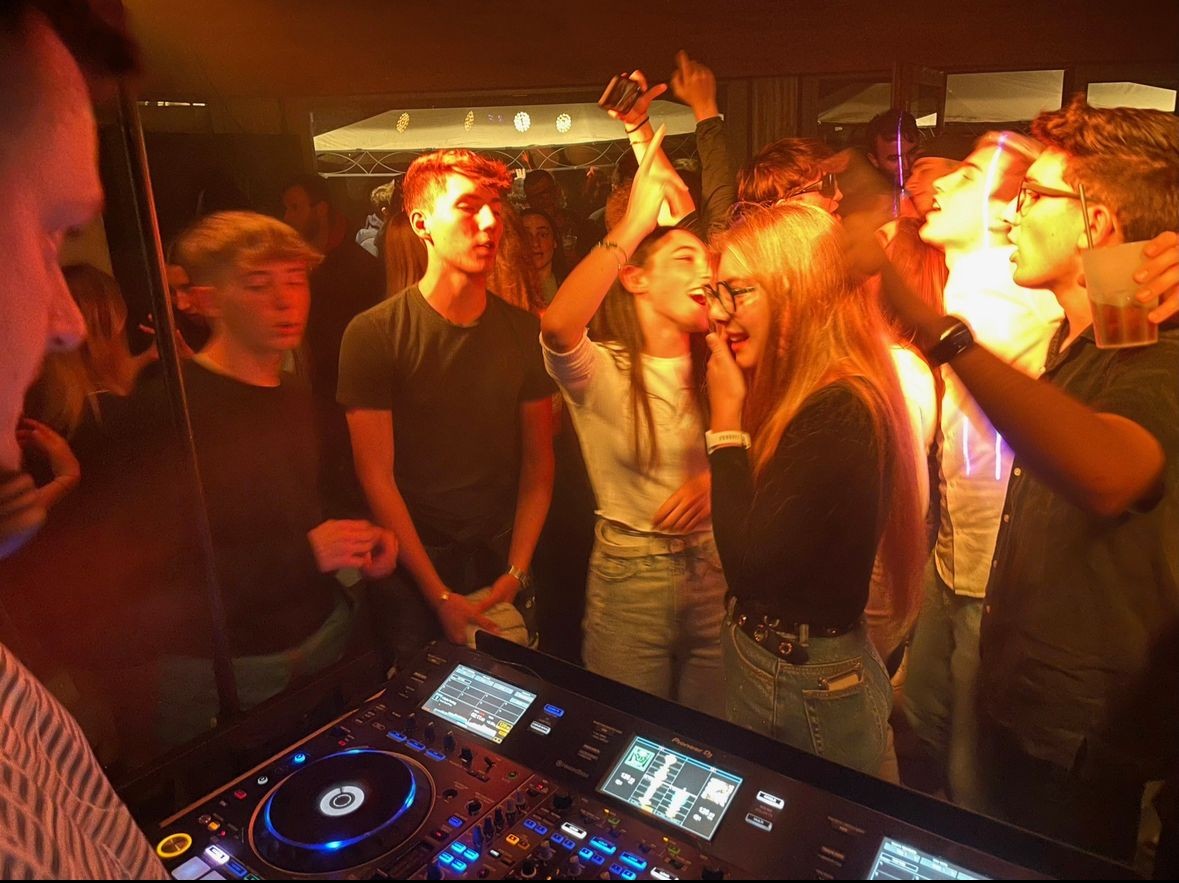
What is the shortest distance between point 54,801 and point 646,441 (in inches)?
34.7

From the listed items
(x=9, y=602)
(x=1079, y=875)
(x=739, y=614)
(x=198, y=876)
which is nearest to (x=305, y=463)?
(x=9, y=602)

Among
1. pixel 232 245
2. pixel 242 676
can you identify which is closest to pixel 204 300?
pixel 232 245

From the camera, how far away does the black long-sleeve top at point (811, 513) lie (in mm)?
1127

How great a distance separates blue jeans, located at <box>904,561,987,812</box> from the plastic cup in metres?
0.36

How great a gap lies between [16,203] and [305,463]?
60 centimetres

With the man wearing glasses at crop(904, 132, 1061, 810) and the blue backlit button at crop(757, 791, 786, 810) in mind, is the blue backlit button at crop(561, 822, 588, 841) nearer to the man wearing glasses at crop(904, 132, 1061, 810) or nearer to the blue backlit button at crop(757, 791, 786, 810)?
the blue backlit button at crop(757, 791, 786, 810)

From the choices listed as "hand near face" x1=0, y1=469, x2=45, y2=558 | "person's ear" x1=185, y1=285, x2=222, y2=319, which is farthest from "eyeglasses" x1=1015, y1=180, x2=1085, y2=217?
"hand near face" x1=0, y1=469, x2=45, y2=558

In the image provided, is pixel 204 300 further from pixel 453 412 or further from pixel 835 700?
pixel 835 700

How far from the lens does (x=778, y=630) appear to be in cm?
122

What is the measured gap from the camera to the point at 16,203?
47.8 inches

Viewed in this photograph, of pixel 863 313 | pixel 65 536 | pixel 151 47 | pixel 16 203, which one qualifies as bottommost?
pixel 65 536

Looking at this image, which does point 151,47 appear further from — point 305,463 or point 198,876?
point 198,876

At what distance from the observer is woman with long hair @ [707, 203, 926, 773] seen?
111cm

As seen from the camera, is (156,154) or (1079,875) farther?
(156,154)
